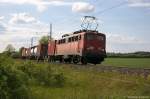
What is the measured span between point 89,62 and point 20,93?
26.8m

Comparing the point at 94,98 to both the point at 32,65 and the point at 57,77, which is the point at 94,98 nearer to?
the point at 57,77

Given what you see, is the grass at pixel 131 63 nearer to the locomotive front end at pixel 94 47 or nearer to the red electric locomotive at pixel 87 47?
the locomotive front end at pixel 94 47

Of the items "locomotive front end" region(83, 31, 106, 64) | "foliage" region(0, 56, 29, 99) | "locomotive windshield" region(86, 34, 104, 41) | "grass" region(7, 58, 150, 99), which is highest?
Answer: "locomotive windshield" region(86, 34, 104, 41)

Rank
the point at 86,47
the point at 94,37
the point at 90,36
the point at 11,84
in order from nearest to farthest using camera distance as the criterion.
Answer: the point at 11,84 → the point at 86,47 → the point at 90,36 → the point at 94,37

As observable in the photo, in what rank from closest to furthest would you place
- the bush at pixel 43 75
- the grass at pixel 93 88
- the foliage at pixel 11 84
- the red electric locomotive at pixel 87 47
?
the foliage at pixel 11 84 < the grass at pixel 93 88 < the bush at pixel 43 75 < the red electric locomotive at pixel 87 47

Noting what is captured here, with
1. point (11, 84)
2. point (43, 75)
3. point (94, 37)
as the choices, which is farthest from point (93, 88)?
point (94, 37)

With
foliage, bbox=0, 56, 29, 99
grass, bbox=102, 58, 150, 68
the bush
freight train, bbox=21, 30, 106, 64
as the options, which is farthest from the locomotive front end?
foliage, bbox=0, 56, 29, 99

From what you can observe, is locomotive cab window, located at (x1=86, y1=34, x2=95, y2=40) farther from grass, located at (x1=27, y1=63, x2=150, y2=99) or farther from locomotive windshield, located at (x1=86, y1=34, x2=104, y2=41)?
grass, located at (x1=27, y1=63, x2=150, y2=99)

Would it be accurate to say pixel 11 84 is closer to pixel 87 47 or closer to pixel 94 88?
pixel 94 88

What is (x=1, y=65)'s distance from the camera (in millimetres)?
15164

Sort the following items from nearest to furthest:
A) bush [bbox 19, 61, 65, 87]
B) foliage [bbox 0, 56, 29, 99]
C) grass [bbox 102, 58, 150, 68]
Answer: foliage [bbox 0, 56, 29, 99] → bush [bbox 19, 61, 65, 87] → grass [bbox 102, 58, 150, 68]

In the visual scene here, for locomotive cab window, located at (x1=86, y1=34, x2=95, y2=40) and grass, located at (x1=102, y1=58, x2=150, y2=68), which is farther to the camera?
grass, located at (x1=102, y1=58, x2=150, y2=68)

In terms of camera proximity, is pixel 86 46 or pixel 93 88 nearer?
pixel 93 88

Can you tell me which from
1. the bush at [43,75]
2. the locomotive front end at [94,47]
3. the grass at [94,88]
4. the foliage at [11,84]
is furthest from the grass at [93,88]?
the locomotive front end at [94,47]
